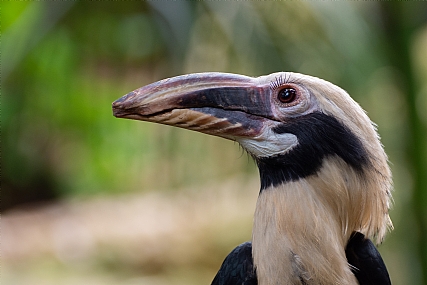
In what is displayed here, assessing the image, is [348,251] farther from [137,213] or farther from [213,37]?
[137,213]

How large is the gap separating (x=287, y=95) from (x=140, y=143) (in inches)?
230

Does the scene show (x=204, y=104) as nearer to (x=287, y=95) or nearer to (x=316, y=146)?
(x=287, y=95)

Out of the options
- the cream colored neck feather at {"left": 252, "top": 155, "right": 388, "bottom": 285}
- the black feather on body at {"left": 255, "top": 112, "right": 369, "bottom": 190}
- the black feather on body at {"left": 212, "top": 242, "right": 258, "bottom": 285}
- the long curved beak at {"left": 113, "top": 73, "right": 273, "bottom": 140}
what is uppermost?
the long curved beak at {"left": 113, "top": 73, "right": 273, "bottom": 140}

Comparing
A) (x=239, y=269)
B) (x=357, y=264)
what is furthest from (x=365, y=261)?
(x=239, y=269)

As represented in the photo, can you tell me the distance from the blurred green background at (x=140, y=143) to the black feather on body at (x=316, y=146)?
5.06ft

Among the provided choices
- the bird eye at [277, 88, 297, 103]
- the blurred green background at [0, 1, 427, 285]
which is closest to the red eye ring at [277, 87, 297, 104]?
the bird eye at [277, 88, 297, 103]

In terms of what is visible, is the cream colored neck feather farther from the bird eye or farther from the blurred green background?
the blurred green background

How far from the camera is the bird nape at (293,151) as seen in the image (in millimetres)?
1737

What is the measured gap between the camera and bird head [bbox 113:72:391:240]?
1.73 meters

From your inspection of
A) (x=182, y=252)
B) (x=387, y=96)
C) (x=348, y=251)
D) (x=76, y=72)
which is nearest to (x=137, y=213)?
(x=182, y=252)

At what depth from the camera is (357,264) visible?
1.98 meters

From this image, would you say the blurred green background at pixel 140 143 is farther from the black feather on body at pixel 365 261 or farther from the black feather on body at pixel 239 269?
the black feather on body at pixel 365 261

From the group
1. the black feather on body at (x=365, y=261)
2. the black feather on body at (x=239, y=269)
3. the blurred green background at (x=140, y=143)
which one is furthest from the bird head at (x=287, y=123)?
the blurred green background at (x=140, y=143)

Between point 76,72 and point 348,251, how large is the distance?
6.16 meters
